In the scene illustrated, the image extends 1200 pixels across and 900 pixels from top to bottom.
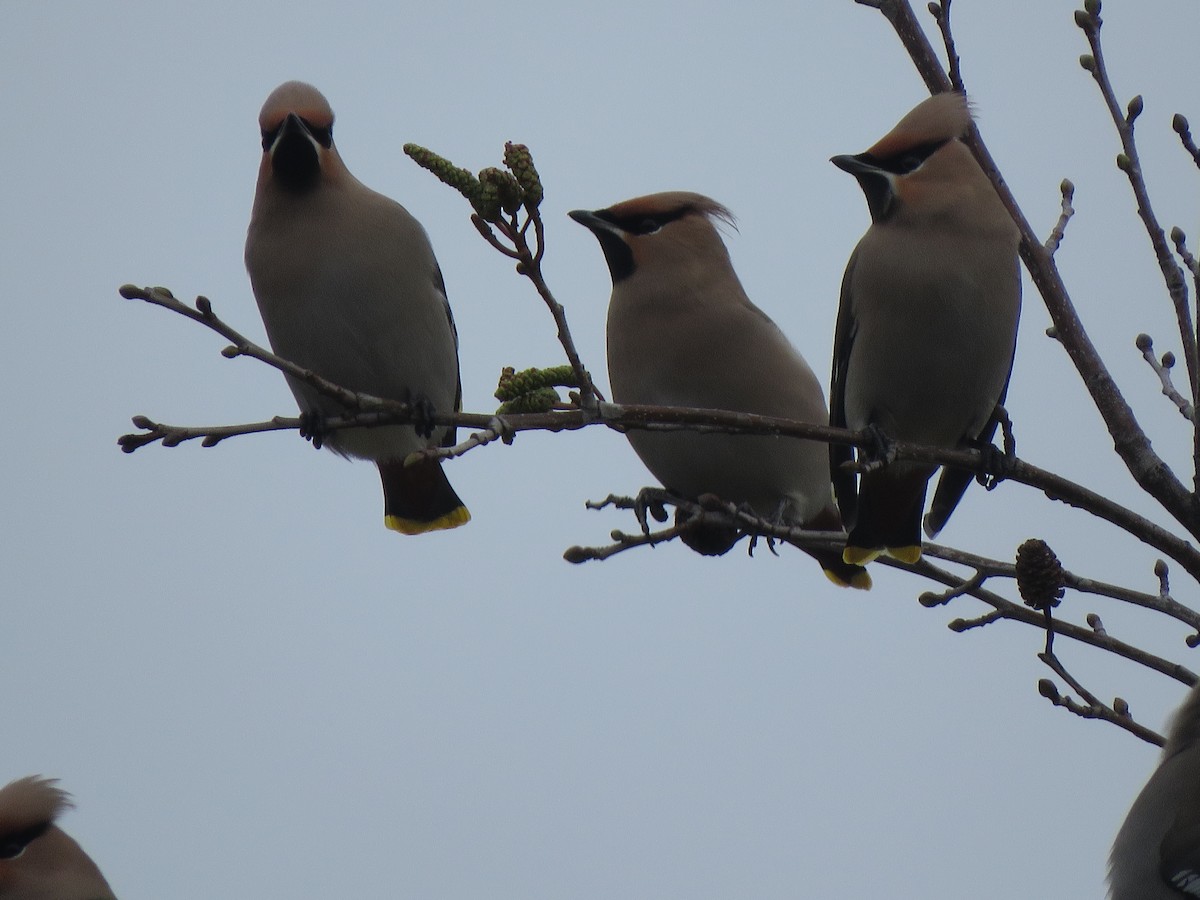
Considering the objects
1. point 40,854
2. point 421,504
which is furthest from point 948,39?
point 40,854

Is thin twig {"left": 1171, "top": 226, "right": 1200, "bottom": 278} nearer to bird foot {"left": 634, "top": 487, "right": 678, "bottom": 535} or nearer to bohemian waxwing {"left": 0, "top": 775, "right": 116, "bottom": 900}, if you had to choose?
bird foot {"left": 634, "top": 487, "right": 678, "bottom": 535}

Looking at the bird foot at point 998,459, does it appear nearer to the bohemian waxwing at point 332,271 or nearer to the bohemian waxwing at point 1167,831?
the bohemian waxwing at point 1167,831

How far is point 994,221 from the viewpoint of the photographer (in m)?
4.04

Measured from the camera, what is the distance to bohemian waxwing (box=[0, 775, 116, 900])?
12.9 feet

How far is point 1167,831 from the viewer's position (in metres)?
3.40

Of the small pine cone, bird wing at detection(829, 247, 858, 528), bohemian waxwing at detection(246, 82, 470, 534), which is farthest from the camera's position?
bird wing at detection(829, 247, 858, 528)

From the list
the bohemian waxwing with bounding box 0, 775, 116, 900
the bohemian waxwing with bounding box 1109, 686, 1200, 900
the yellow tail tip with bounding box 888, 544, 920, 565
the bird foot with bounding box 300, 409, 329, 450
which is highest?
the bird foot with bounding box 300, 409, 329, 450

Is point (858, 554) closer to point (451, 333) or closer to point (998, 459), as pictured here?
point (998, 459)

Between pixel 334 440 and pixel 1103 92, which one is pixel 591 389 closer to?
pixel 1103 92

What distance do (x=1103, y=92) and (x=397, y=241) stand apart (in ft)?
6.84

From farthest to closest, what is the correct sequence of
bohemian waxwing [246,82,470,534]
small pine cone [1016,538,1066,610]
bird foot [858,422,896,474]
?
bohemian waxwing [246,82,470,534] < bird foot [858,422,896,474] < small pine cone [1016,538,1066,610]

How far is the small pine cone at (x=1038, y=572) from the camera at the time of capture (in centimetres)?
271

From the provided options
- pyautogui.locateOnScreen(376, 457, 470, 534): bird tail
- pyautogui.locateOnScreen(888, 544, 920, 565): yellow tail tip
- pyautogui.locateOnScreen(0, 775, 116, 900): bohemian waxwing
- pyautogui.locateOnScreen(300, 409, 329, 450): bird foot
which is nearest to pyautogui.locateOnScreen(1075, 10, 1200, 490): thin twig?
pyautogui.locateOnScreen(888, 544, 920, 565): yellow tail tip

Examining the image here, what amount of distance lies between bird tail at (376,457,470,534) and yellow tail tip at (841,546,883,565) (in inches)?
58.0
